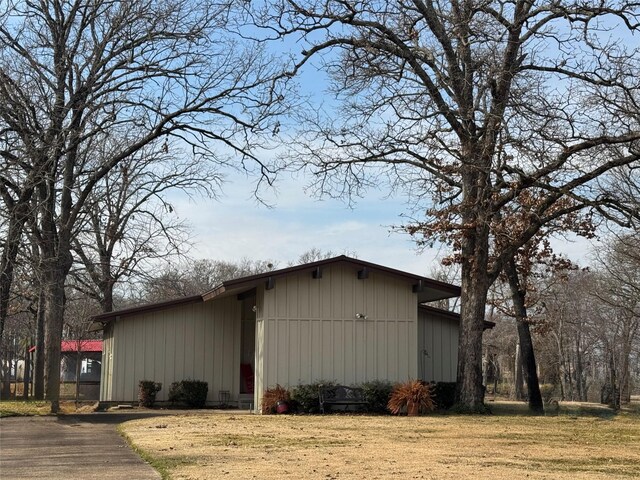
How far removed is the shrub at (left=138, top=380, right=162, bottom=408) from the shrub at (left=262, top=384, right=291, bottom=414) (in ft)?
16.9

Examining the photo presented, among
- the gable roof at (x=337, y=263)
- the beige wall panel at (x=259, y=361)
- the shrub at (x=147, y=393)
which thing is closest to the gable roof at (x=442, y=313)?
the gable roof at (x=337, y=263)

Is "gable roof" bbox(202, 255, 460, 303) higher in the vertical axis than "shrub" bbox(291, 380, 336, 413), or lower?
higher

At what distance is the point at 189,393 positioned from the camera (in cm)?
2433

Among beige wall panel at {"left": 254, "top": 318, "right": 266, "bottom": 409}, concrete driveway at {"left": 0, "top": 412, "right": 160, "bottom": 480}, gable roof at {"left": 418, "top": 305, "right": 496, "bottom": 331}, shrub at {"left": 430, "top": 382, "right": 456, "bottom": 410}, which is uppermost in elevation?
gable roof at {"left": 418, "top": 305, "right": 496, "bottom": 331}

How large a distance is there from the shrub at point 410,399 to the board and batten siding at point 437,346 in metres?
5.40

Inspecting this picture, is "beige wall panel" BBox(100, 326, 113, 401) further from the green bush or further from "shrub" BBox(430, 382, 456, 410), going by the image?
"shrub" BBox(430, 382, 456, 410)

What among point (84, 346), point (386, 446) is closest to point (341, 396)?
point (386, 446)

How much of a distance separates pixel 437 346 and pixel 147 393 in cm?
955

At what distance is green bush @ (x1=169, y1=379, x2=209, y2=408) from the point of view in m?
24.3

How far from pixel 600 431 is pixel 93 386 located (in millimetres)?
30110

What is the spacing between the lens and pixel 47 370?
22.5 m

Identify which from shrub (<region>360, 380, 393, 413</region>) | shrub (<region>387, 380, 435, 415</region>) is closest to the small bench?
shrub (<region>360, 380, 393, 413</region>)

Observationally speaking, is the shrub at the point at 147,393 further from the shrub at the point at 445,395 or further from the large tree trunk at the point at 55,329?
the shrub at the point at 445,395

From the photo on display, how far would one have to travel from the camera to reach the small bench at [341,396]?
2039 centimetres
